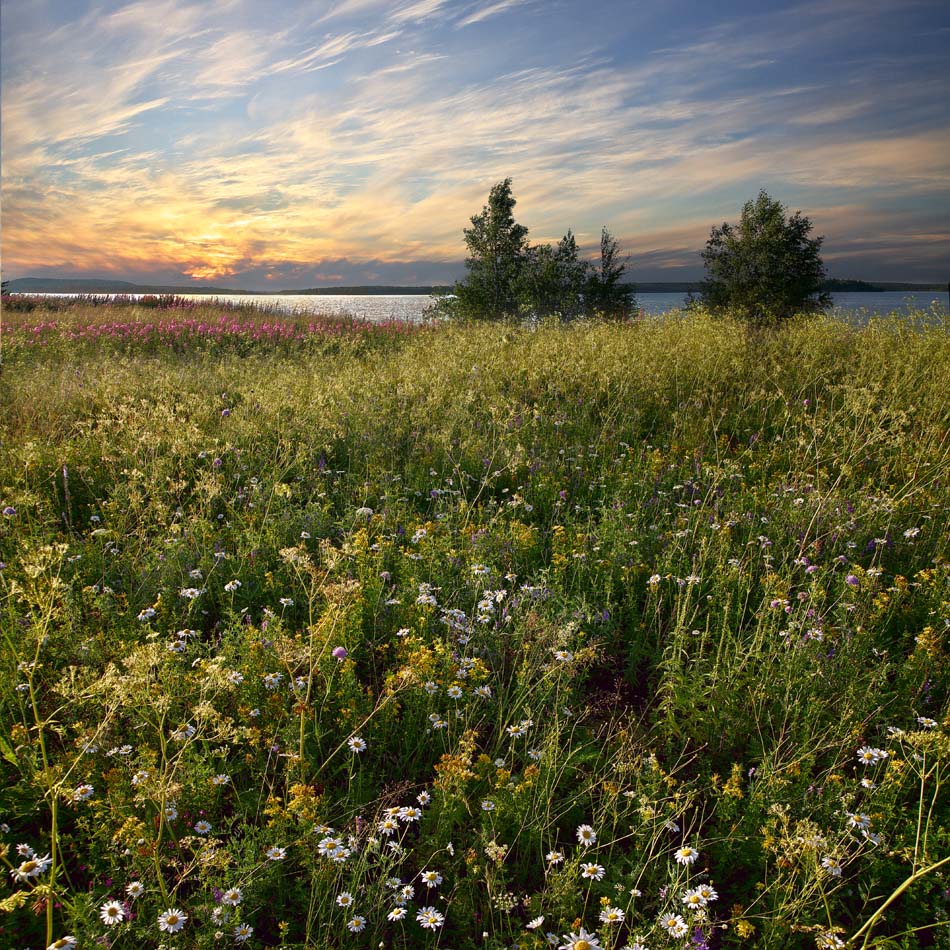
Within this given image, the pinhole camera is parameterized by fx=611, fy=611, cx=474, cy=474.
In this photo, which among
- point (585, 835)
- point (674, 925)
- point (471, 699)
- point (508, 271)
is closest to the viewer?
point (674, 925)

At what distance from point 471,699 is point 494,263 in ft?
73.9

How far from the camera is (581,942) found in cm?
173

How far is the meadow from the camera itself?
2.01m

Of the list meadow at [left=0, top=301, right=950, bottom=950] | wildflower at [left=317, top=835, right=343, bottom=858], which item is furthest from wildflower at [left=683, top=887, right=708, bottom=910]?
wildflower at [left=317, top=835, right=343, bottom=858]

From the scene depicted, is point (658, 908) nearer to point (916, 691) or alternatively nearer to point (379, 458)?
point (916, 691)

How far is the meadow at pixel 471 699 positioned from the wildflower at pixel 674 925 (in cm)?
1

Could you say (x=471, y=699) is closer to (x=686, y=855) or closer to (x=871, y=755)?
(x=686, y=855)

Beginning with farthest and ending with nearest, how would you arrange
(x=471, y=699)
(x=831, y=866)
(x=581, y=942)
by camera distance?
(x=471, y=699), (x=831, y=866), (x=581, y=942)

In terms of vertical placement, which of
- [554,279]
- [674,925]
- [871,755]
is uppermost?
[554,279]

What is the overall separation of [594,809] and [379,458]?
397 cm

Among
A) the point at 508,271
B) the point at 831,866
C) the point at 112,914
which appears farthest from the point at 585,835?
the point at 508,271

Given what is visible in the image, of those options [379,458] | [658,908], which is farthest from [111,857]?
[379,458]

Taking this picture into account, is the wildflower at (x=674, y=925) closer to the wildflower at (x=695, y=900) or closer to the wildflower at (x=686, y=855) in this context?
the wildflower at (x=695, y=900)

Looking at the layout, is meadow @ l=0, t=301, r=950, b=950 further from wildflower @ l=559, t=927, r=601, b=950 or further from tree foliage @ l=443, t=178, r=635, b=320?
tree foliage @ l=443, t=178, r=635, b=320
